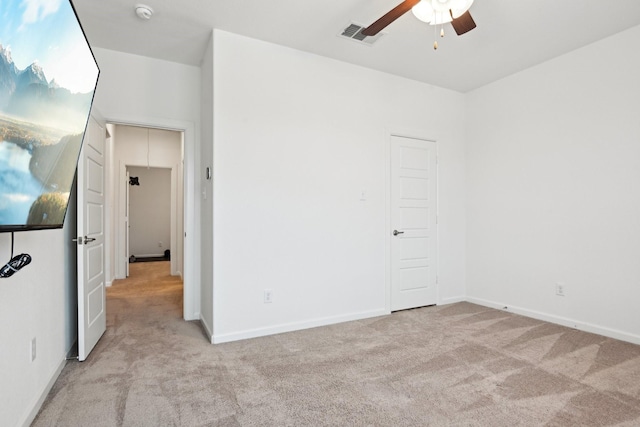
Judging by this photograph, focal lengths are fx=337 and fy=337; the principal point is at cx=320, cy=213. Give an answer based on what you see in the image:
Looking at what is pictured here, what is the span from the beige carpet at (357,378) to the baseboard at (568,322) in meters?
0.11

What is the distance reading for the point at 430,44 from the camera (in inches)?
128

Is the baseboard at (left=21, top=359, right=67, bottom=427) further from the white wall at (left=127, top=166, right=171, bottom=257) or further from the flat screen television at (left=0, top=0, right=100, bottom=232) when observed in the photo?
the white wall at (left=127, top=166, right=171, bottom=257)

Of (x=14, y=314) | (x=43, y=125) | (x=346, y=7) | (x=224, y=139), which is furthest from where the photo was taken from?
(x=224, y=139)

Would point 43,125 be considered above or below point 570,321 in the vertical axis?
above

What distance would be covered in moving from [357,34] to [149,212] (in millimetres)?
7680

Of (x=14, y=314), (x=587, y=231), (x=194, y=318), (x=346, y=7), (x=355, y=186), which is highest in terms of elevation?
(x=346, y=7)

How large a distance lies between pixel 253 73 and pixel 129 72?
4.33 ft

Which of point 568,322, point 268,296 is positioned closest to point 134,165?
point 268,296

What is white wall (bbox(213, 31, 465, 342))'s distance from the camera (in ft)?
10.0

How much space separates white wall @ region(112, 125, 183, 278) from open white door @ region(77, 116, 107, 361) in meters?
2.94

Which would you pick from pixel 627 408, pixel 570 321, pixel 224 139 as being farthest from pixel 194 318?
pixel 570 321

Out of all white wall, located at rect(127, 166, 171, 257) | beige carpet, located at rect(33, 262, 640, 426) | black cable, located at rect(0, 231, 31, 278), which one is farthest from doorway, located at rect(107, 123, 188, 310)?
black cable, located at rect(0, 231, 31, 278)

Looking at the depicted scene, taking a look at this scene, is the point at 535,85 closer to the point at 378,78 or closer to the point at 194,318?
the point at 378,78

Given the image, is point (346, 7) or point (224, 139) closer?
point (346, 7)
